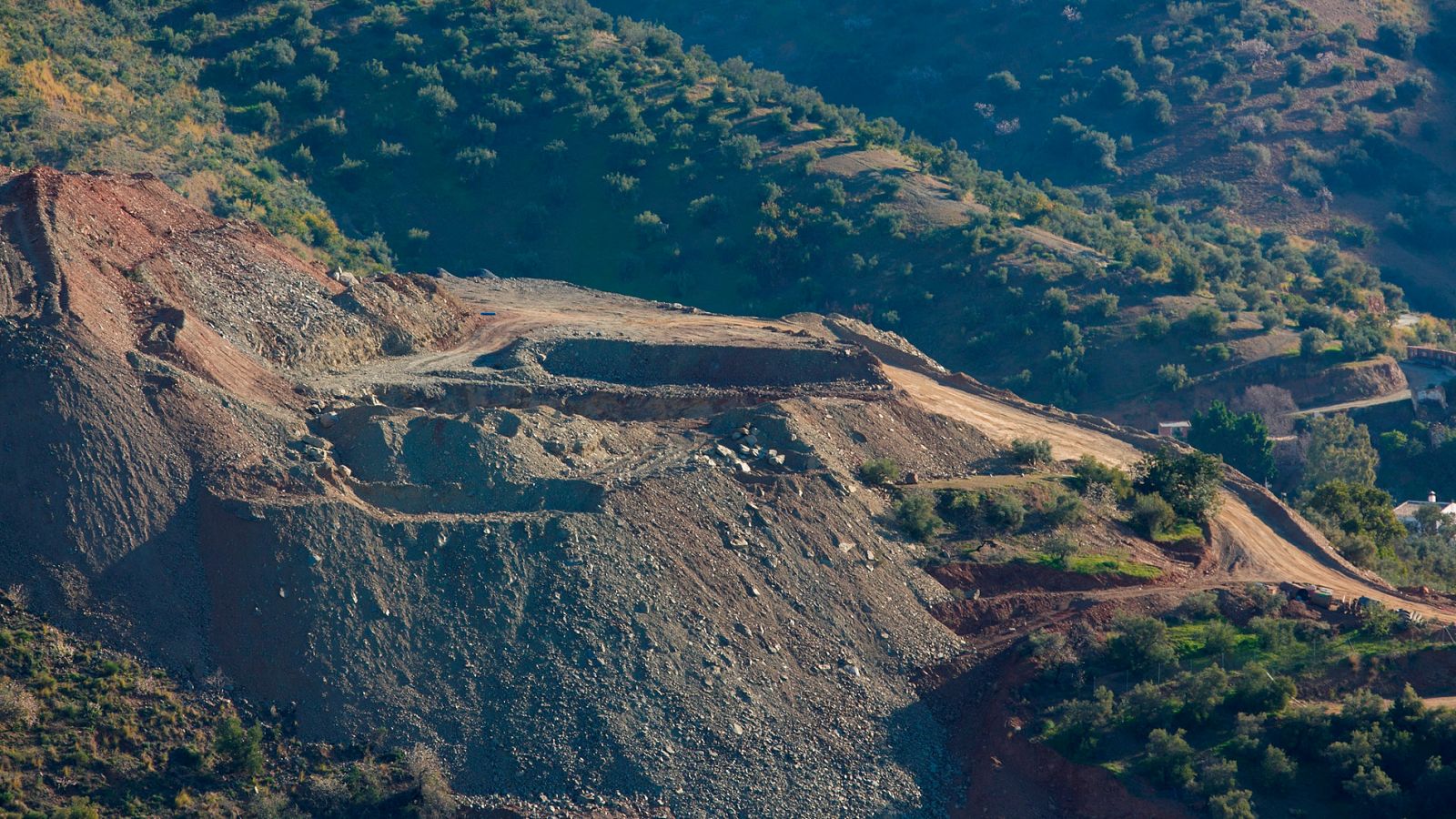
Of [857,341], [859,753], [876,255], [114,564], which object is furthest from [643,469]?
[876,255]

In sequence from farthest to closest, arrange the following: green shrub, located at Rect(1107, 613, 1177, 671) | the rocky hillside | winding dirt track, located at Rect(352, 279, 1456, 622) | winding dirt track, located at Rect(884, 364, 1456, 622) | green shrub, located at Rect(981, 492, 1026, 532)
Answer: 1. winding dirt track, located at Rect(352, 279, 1456, 622)
2. winding dirt track, located at Rect(884, 364, 1456, 622)
3. green shrub, located at Rect(981, 492, 1026, 532)
4. green shrub, located at Rect(1107, 613, 1177, 671)
5. the rocky hillside

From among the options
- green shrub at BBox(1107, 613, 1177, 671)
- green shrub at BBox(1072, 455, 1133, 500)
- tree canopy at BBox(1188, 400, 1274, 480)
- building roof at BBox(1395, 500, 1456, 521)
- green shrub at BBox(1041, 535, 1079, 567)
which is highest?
green shrub at BBox(1072, 455, 1133, 500)

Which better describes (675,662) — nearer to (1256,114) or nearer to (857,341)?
(857,341)

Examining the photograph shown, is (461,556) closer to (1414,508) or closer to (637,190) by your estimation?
(1414,508)

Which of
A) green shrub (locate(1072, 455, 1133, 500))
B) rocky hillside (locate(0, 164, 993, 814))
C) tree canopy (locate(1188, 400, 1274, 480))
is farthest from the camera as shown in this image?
tree canopy (locate(1188, 400, 1274, 480))

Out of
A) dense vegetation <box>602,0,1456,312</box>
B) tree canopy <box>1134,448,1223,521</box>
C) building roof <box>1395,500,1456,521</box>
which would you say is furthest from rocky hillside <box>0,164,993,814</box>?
dense vegetation <box>602,0,1456,312</box>

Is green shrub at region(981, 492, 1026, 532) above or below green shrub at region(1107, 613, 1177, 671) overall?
above

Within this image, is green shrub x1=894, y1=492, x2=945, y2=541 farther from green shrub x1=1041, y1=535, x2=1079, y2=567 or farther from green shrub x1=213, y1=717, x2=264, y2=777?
green shrub x1=213, y1=717, x2=264, y2=777

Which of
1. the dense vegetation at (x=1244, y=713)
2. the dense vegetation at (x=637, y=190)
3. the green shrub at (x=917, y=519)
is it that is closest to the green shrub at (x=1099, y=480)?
the green shrub at (x=917, y=519)

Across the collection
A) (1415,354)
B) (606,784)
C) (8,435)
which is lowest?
(1415,354)
